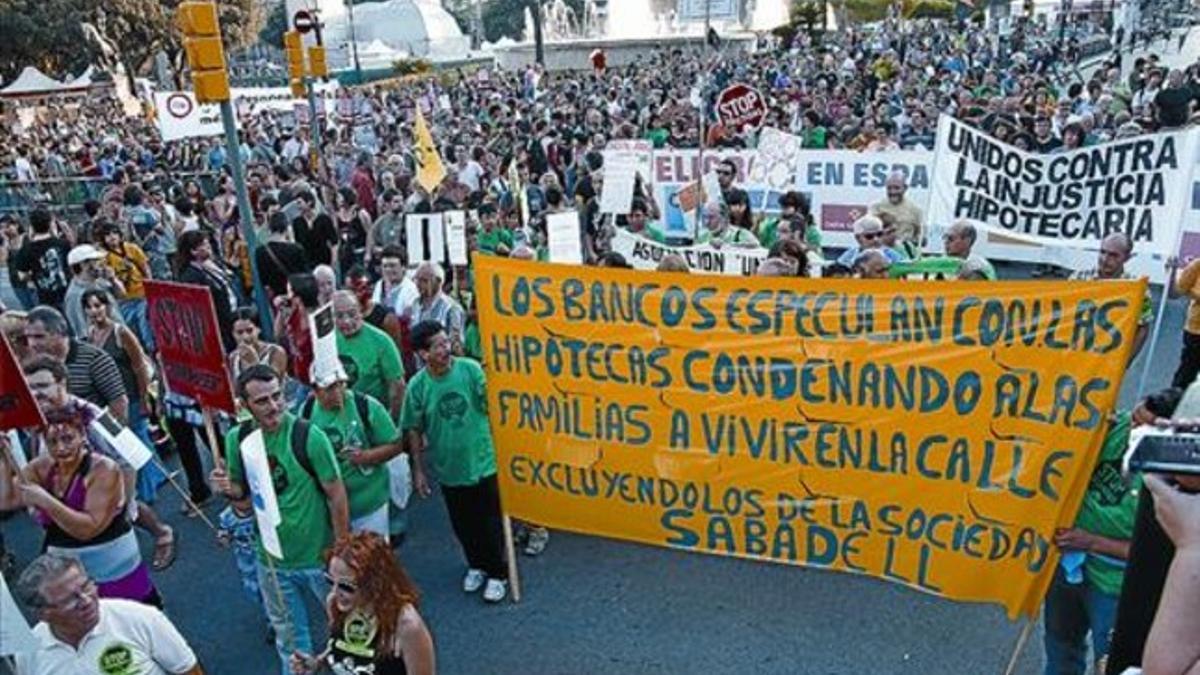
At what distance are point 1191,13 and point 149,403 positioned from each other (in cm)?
5622

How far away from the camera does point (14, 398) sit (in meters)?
4.15

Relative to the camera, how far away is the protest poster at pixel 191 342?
467 cm

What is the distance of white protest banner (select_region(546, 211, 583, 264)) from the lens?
786cm

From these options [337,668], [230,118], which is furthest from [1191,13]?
[337,668]

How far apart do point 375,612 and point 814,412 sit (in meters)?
2.06

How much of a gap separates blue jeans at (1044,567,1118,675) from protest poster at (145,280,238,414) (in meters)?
3.67

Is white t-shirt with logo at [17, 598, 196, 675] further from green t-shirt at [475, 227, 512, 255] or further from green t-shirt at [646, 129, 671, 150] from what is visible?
green t-shirt at [646, 129, 671, 150]

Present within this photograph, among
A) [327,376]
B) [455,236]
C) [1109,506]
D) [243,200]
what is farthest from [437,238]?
[1109,506]

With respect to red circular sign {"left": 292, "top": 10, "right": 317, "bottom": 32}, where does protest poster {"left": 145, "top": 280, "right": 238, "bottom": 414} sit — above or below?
below

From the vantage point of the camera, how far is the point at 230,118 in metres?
8.18

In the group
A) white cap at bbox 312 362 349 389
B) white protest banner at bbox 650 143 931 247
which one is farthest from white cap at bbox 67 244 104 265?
white protest banner at bbox 650 143 931 247

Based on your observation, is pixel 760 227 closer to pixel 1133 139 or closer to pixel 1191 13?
pixel 1133 139

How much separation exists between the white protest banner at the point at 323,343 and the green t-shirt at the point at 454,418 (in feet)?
2.35

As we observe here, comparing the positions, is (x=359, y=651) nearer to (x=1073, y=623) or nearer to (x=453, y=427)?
(x=453, y=427)
